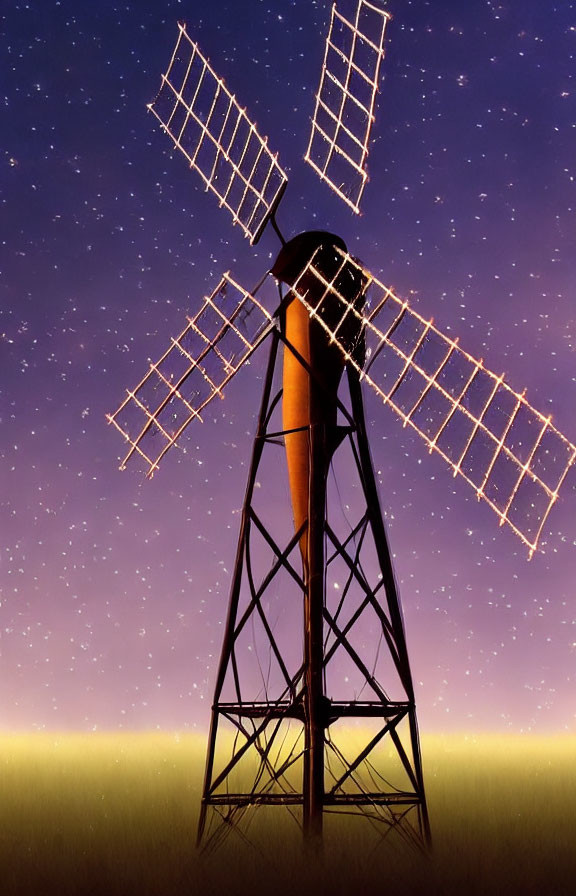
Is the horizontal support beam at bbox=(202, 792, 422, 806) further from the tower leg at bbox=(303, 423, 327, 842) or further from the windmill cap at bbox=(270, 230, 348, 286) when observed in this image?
the windmill cap at bbox=(270, 230, 348, 286)

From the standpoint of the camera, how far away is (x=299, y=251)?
15.4m

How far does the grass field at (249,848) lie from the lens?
38.0 ft

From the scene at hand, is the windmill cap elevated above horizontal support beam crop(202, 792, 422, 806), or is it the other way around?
the windmill cap

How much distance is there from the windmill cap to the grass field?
817 cm

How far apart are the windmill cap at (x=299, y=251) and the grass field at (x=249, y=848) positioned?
817 cm

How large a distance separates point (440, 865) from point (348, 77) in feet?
37.6

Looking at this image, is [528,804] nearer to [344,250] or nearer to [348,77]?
[344,250]

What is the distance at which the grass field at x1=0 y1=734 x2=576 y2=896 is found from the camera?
1159 centimetres

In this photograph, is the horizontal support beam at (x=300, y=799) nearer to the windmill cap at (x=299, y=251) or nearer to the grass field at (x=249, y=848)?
the grass field at (x=249, y=848)

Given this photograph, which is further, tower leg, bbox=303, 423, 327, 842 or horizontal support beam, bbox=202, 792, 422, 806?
horizontal support beam, bbox=202, 792, 422, 806

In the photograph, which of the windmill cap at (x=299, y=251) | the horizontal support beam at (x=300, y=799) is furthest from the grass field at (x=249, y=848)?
the windmill cap at (x=299, y=251)

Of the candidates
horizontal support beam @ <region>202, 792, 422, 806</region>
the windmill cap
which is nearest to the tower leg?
horizontal support beam @ <region>202, 792, 422, 806</region>

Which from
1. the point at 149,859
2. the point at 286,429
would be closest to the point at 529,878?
the point at 149,859

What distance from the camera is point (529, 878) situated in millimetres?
11938
